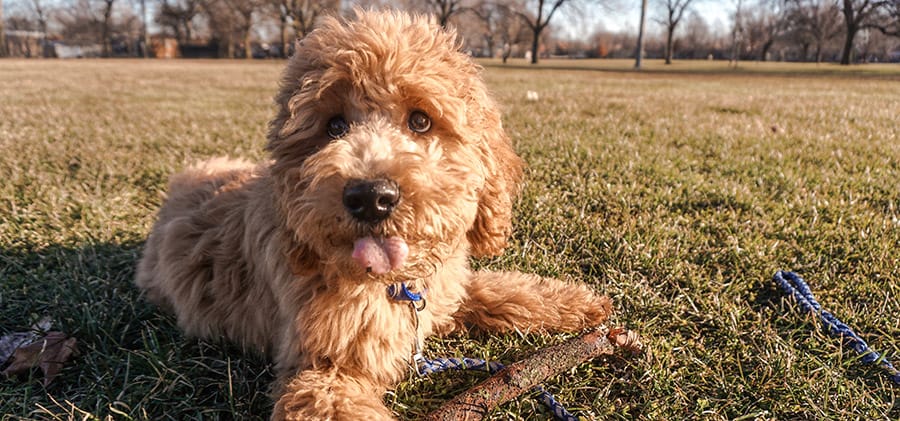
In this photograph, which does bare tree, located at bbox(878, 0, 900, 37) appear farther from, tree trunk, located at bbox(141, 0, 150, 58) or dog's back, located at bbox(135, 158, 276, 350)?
tree trunk, located at bbox(141, 0, 150, 58)

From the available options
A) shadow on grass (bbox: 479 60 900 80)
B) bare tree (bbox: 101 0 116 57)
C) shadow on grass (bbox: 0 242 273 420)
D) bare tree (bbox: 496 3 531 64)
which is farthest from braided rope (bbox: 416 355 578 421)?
bare tree (bbox: 101 0 116 57)

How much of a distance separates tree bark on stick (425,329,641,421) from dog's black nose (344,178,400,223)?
78 cm

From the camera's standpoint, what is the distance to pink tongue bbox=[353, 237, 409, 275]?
1922 mm

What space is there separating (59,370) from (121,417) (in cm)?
56

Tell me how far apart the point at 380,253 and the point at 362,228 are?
0.11m

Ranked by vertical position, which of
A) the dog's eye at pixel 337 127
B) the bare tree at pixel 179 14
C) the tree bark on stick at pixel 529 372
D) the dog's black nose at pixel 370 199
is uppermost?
the bare tree at pixel 179 14

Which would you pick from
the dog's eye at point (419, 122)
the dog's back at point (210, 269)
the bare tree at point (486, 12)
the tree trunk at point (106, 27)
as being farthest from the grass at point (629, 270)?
the tree trunk at point (106, 27)

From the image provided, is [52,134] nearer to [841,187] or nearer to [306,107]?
[306,107]

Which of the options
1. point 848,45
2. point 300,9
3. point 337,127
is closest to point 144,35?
point 300,9

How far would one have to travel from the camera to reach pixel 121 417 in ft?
7.16

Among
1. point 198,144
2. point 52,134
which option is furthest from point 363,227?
point 52,134

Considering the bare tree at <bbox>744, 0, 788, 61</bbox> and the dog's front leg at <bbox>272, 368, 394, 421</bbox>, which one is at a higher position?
the bare tree at <bbox>744, 0, 788, 61</bbox>

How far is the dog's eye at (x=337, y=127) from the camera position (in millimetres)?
2326

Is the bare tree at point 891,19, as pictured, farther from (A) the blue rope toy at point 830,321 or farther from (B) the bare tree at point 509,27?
(A) the blue rope toy at point 830,321
